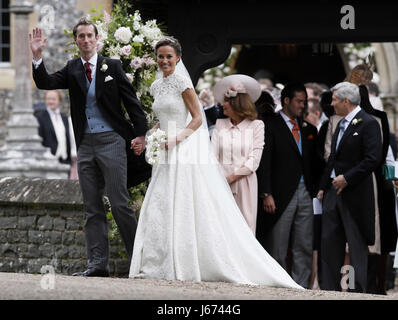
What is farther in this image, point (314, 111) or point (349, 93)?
point (314, 111)

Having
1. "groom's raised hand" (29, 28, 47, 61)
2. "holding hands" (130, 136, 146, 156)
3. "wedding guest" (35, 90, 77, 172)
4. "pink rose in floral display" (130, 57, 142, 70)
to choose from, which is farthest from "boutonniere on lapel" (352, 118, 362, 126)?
"wedding guest" (35, 90, 77, 172)

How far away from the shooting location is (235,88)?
1327 centimetres

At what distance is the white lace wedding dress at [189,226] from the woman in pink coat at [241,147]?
1.14 meters

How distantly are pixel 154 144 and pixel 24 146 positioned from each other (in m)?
9.57

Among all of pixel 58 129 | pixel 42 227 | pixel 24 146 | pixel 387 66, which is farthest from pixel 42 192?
pixel 387 66

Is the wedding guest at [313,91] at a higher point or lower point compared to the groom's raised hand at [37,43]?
lower

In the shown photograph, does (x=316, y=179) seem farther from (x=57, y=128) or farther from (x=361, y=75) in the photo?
(x=57, y=128)

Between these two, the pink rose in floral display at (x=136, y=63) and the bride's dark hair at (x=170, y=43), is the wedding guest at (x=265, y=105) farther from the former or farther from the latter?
the bride's dark hair at (x=170, y=43)

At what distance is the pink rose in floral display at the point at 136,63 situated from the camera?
13.1m

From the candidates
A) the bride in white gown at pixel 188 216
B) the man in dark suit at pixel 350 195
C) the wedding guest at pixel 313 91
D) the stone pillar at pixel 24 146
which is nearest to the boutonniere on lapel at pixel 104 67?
the bride in white gown at pixel 188 216

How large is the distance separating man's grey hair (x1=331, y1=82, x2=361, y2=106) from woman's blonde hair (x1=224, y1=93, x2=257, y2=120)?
31.2 inches
